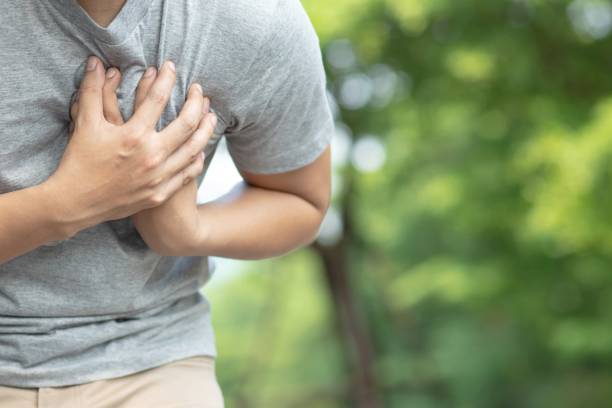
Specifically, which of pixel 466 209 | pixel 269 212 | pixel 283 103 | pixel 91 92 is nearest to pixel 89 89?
pixel 91 92

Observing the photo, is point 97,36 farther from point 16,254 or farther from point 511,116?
point 511,116

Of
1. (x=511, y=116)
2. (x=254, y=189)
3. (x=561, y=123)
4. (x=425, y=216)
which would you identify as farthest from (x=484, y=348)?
(x=254, y=189)

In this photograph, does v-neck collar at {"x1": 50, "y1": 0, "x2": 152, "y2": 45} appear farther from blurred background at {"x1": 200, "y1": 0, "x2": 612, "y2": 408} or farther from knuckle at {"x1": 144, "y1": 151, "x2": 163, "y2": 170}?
blurred background at {"x1": 200, "y1": 0, "x2": 612, "y2": 408}

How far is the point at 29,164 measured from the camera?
47.5 inches

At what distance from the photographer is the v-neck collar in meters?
1.13

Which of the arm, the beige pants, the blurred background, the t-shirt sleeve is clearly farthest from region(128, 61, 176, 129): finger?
the blurred background

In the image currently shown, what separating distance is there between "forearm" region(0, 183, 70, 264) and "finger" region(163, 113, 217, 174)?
0.15 m

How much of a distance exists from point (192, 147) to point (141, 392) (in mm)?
325

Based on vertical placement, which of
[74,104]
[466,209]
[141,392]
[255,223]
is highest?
[74,104]

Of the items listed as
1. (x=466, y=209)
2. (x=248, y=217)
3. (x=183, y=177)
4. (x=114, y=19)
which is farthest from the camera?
(x=466, y=209)

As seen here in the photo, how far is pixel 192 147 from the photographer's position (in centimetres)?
123

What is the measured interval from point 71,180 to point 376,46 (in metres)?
6.16

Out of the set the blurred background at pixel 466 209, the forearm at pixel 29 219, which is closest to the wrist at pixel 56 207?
the forearm at pixel 29 219

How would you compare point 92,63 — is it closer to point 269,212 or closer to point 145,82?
point 145,82
